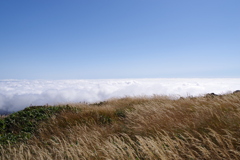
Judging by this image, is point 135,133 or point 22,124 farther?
point 22,124

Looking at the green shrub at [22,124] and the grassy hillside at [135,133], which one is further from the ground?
the grassy hillside at [135,133]

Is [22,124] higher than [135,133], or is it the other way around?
[135,133]

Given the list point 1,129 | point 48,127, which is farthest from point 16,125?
point 48,127

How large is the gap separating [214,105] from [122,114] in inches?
171

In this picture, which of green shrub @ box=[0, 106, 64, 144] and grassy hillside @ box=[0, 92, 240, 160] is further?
green shrub @ box=[0, 106, 64, 144]

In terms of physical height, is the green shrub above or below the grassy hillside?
below

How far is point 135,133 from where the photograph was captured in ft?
15.9

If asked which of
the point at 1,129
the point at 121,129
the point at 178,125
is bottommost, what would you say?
the point at 1,129

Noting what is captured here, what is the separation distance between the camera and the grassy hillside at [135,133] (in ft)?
10.3

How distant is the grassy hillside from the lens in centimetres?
314

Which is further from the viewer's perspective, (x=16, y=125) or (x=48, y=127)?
(x=16, y=125)

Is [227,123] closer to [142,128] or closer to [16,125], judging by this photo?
[142,128]

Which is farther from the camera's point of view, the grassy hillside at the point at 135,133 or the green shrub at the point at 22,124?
the green shrub at the point at 22,124

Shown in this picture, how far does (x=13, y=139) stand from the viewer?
6254mm
